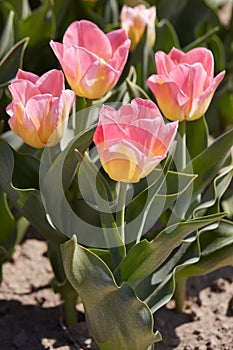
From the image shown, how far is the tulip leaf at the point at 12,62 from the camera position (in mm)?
2125

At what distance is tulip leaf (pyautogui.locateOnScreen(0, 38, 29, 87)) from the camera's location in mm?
2125

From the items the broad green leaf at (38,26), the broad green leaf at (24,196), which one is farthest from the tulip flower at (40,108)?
the broad green leaf at (38,26)

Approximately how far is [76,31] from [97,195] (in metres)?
0.37

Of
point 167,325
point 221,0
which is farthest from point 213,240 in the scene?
point 221,0

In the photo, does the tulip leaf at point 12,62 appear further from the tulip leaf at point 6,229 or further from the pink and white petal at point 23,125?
the pink and white petal at point 23,125

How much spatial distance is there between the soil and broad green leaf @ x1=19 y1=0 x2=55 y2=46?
63cm

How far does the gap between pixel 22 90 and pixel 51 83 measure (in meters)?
0.07

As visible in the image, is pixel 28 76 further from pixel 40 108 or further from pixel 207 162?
pixel 207 162

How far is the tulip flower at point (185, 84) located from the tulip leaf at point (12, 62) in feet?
1.62

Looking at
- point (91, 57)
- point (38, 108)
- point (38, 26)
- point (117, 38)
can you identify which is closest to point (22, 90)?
point (38, 108)

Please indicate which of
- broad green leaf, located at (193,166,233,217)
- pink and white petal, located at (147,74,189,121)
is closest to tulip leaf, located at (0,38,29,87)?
pink and white petal, located at (147,74,189,121)

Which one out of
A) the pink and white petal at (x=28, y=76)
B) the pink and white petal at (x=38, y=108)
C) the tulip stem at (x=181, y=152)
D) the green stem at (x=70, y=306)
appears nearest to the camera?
the pink and white petal at (x=38, y=108)

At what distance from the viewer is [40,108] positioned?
5.50ft

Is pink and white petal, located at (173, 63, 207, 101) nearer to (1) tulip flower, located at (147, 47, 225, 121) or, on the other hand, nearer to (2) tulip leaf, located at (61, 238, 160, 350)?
(1) tulip flower, located at (147, 47, 225, 121)
